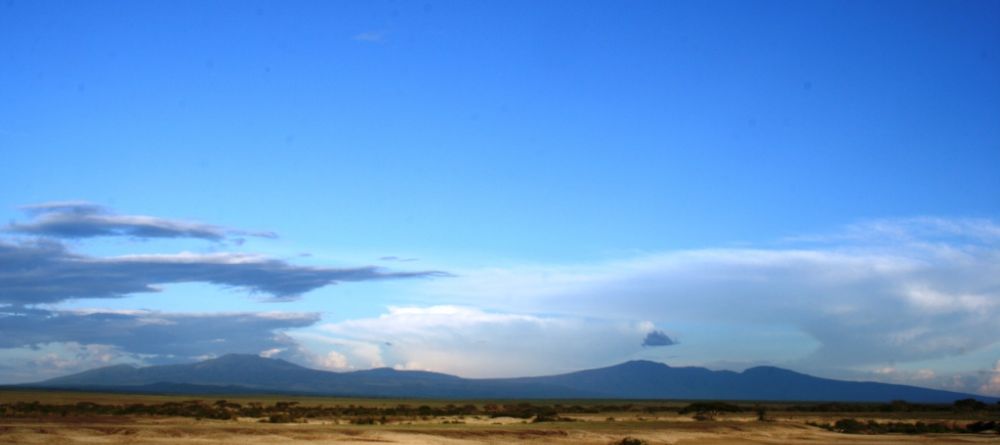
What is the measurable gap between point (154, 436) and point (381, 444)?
375 inches

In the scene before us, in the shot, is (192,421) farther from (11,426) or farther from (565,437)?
Answer: (565,437)

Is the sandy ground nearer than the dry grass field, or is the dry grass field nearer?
the sandy ground

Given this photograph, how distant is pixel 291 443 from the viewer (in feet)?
129

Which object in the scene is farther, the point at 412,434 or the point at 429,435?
the point at 412,434

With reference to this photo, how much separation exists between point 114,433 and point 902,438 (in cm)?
4042

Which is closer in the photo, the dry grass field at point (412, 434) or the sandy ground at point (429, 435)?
the sandy ground at point (429, 435)

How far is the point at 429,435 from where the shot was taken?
45406mm

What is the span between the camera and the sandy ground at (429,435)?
39.9 meters

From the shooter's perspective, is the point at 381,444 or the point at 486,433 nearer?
the point at 381,444

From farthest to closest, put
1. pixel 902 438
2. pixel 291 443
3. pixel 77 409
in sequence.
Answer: pixel 77 409 → pixel 902 438 → pixel 291 443

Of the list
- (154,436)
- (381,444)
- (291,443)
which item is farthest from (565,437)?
(154,436)

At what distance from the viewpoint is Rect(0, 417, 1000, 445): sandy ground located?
39875 mm

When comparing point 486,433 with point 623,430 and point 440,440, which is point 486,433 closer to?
point 440,440

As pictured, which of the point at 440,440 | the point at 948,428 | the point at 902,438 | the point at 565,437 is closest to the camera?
the point at 440,440
